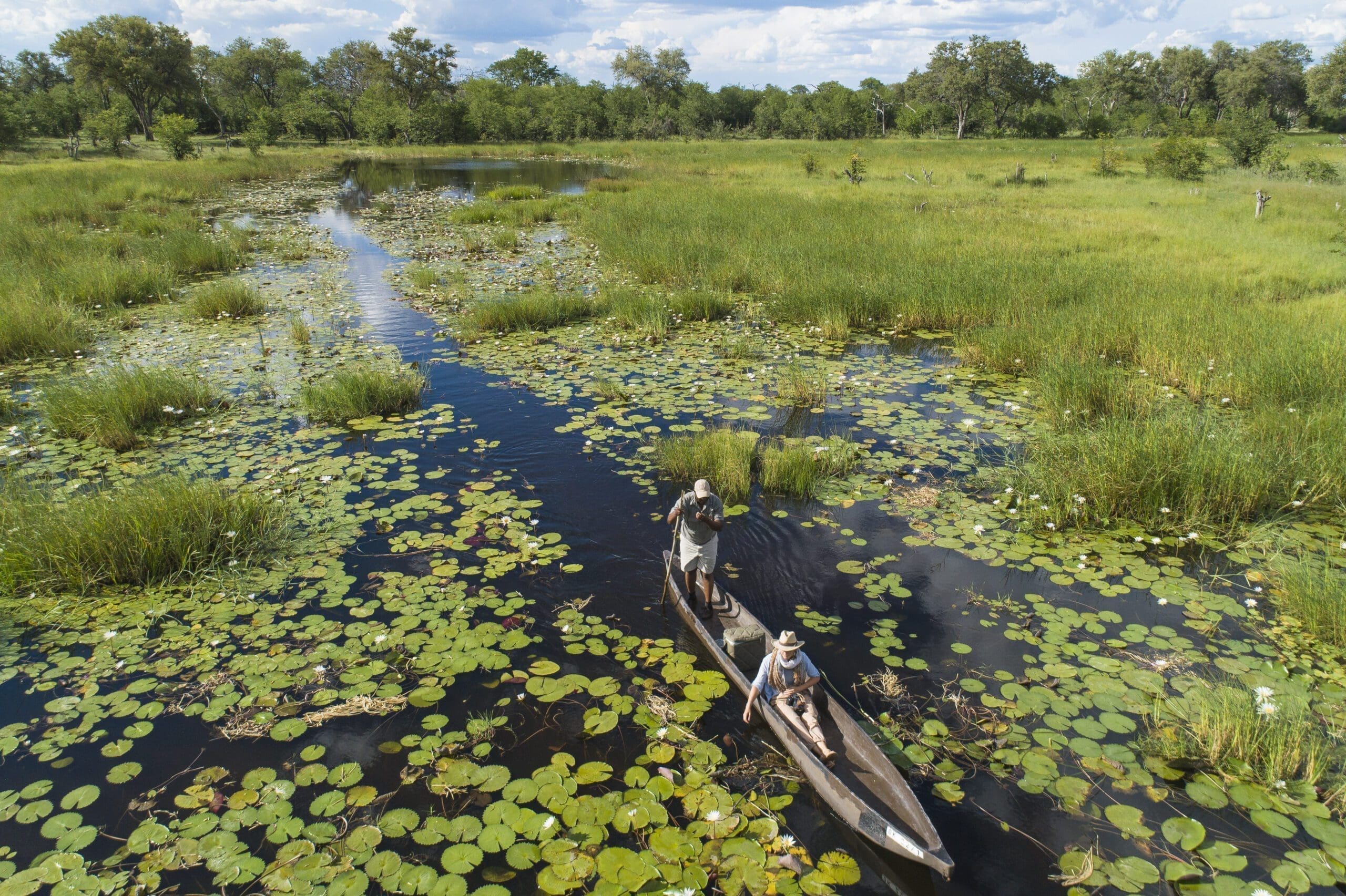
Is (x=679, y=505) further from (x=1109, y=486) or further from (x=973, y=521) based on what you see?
(x=1109, y=486)

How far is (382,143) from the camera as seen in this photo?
70.9 metres

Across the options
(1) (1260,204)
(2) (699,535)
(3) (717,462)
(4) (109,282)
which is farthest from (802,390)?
(1) (1260,204)

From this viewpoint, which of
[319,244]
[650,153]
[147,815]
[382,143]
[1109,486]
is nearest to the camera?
[147,815]

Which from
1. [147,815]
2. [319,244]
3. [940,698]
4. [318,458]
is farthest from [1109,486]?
[319,244]

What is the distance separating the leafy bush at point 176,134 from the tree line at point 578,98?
22.0ft

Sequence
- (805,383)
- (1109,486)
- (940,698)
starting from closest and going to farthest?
1. (940,698)
2. (1109,486)
3. (805,383)

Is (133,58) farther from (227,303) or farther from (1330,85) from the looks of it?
(1330,85)

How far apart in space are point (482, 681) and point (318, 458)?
4.73 metres

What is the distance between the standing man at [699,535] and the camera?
5.98 m

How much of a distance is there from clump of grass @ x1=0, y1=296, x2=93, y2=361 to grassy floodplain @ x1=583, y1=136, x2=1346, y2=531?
11196 mm

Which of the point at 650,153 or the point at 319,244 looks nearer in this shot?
the point at 319,244

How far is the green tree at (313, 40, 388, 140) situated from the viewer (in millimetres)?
75188

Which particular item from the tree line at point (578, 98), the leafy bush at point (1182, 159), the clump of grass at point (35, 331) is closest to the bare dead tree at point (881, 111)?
the tree line at point (578, 98)

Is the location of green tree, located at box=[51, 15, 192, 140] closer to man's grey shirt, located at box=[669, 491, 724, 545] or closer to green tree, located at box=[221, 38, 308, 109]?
green tree, located at box=[221, 38, 308, 109]
